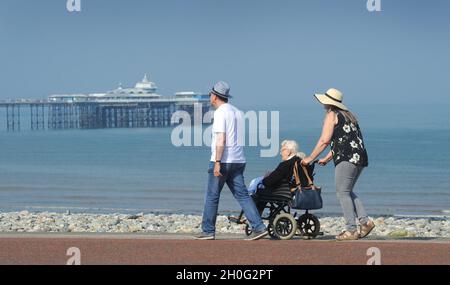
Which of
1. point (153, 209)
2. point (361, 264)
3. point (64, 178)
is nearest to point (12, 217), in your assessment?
point (153, 209)

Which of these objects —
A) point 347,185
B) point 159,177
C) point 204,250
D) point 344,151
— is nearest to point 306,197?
point 347,185

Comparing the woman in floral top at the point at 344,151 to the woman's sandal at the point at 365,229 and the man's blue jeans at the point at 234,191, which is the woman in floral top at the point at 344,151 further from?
the man's blue jeans at the point at 234,191

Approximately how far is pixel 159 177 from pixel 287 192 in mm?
33706

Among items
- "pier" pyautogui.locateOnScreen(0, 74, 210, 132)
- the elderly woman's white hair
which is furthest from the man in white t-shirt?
"pier" pyautogui.locateOnScreen(0, 74, 210, 132)

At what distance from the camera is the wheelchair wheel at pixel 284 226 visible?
33.1 feet

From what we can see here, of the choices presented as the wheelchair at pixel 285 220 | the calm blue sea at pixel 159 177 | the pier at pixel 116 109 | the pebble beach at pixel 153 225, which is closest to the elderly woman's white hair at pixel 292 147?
the wheelchair at pixel 285 220

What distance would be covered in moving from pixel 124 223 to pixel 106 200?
1140 cm

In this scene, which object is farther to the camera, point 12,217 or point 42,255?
point 12,217

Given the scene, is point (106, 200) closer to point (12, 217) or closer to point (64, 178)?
point (12, 217)

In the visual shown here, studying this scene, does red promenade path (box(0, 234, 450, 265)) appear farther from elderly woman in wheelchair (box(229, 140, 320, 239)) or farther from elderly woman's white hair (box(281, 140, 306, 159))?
elderly woman's white hair (box(281, 140, 306, 159))

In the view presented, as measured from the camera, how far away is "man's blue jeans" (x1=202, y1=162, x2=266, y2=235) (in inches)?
391

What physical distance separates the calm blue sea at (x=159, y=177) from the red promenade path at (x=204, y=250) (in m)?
13.2

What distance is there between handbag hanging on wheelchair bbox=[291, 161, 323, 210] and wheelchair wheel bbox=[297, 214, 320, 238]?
0.16 metres

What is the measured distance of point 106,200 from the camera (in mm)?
29281
